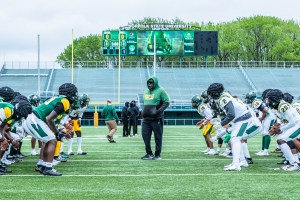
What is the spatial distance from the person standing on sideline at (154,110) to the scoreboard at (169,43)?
38950 mm

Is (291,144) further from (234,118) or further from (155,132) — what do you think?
(155,132)

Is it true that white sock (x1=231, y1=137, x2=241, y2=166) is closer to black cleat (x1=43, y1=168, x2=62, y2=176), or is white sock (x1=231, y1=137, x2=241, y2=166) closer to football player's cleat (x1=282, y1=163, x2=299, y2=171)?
football player's cleat (x1=282, y1=163, x2=299, y2=171)

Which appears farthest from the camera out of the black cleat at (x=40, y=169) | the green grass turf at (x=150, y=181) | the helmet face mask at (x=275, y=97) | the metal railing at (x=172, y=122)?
the metal railing at (x=172, y=122)

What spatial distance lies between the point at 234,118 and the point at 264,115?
165 inches

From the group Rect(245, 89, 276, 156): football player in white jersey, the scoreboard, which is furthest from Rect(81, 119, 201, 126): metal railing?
Rect(245, 89, 276, 156): football player in white jersey

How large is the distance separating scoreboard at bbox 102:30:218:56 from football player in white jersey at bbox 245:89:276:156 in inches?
1469

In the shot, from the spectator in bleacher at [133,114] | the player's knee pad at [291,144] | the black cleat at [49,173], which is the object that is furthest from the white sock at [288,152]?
the spectator in bleacher at [133,114]

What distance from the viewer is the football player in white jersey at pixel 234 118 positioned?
10.8 meters

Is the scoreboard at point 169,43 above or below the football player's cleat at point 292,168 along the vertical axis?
above

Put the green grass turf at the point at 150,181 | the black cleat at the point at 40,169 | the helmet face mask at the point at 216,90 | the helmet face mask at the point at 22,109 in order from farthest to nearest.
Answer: the helmet face mask at the point at 216,90 → the black cleat at the point at 40,169 → the helmet face mask at the point at 22,109 → the green grass turf at the point at 150,181

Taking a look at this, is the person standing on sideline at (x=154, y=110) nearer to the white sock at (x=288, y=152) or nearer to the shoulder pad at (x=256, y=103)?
the shoulder pad at (x=256, y=103)

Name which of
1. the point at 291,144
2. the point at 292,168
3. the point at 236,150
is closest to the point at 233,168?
the point at 236,150

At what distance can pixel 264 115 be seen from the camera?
49.3 ft

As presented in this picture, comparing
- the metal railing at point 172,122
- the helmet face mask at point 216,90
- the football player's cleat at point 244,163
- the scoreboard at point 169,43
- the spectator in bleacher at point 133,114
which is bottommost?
the metal railing at point 172,122
